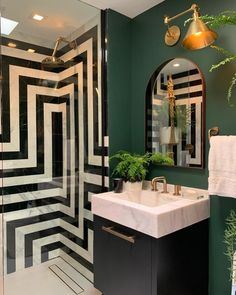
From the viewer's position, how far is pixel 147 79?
2.08 meters

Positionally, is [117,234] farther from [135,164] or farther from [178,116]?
[178,116]

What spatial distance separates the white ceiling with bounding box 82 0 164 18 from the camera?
193 cm

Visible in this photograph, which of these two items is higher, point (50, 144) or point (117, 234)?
point (50, 144)

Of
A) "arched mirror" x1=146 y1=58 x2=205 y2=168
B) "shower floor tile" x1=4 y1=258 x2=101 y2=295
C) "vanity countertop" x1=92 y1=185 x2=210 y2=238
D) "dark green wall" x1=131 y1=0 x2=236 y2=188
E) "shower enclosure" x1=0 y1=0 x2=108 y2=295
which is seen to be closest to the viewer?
"vanity countertop" x1=92 y1=185 x2=210 y2=238

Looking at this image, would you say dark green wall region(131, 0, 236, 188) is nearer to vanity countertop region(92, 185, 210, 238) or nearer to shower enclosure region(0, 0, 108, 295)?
vanity countertop region(92, 185, 210, 238)

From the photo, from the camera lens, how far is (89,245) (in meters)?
2.24

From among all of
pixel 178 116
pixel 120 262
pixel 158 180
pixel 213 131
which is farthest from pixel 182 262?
pixel 178 116

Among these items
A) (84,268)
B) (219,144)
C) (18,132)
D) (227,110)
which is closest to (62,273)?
(84,268)

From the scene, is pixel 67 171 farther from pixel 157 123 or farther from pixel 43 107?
pixel 157 123

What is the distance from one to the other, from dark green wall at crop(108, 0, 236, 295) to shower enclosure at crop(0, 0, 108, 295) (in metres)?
0.14

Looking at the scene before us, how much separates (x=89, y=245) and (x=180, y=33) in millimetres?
1965

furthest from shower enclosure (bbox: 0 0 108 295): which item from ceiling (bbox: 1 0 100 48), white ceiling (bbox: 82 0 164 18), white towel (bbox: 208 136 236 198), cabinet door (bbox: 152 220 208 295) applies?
white towel (bbox: 208 136 236 198)

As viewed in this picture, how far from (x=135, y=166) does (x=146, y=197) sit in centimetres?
28

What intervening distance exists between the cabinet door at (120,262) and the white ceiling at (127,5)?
171cm
